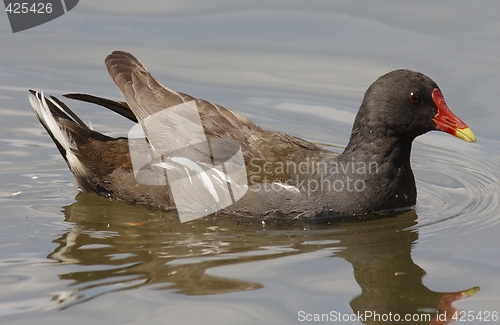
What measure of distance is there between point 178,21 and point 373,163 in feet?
14.3

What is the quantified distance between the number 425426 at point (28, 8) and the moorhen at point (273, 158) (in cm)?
382

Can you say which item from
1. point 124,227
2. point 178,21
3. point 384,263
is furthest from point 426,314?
point 178,21

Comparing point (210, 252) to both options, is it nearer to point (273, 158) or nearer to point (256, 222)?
point (256, 222)

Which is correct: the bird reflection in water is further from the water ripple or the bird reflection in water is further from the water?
the water ripple

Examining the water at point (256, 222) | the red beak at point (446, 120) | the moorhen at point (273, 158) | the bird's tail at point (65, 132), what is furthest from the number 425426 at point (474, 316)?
the bird's tail at point (65, 132)

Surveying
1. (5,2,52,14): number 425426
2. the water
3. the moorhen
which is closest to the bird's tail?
the water

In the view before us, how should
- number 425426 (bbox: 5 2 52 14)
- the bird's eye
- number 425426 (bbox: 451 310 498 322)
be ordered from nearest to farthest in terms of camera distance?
number 425426 (bbox: 451 310 498 322)
the bird's eye
number 425426 (bbox: 5 2 52 14)

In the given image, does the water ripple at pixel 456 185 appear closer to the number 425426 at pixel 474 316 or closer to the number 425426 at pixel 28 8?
the number 425426 at pixel 474 316

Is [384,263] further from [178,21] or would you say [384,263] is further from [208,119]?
[178,21]

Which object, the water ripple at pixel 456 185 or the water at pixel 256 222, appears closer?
the water at pixel 256 222

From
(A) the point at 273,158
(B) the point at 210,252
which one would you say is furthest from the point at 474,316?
(A) the point at 273,158

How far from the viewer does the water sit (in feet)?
16.7

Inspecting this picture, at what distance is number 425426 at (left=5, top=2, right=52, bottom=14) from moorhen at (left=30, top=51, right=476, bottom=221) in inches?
151

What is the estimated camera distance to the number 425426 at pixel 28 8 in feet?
33.1
